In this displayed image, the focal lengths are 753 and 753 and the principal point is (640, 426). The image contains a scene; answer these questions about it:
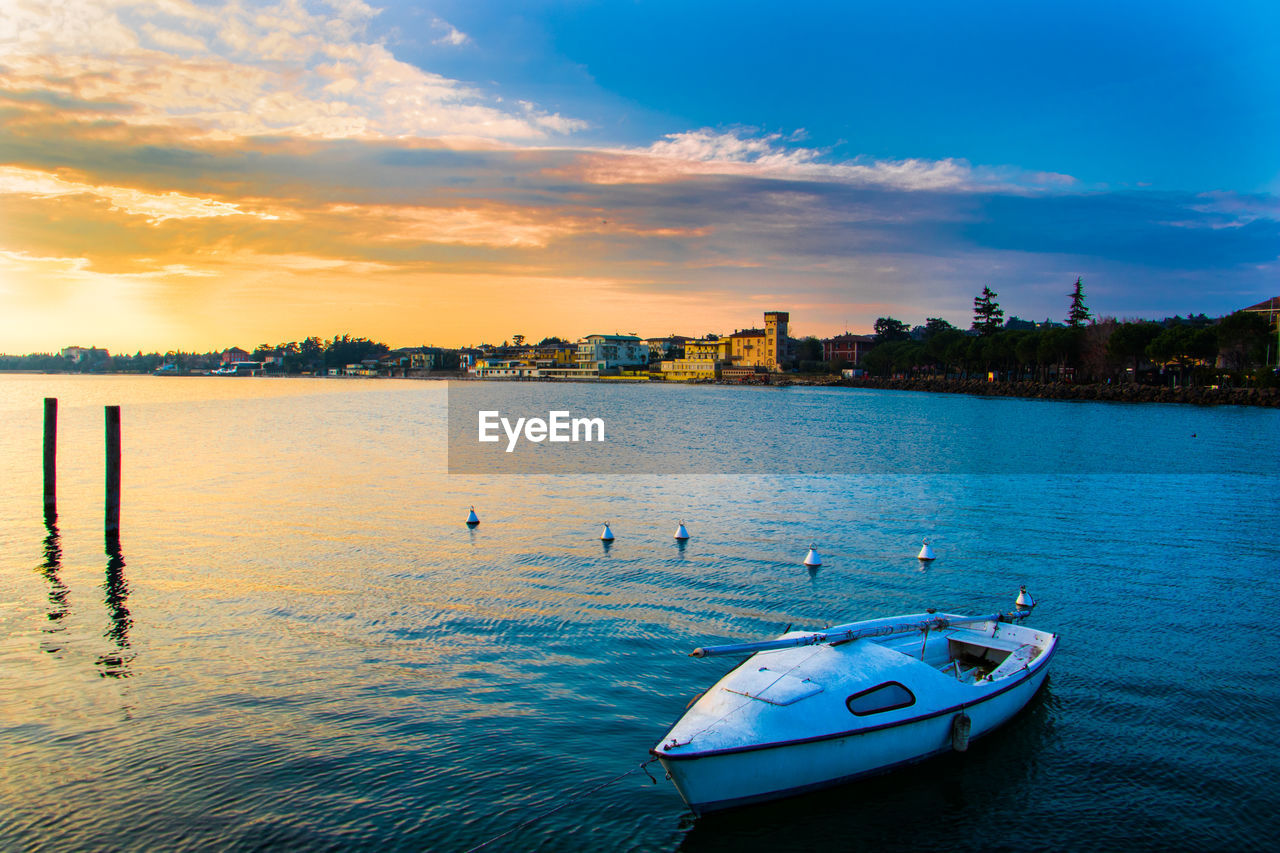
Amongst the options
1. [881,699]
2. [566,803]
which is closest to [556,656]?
[566,803]

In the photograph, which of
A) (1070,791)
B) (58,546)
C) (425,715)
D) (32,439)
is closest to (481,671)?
(425,715)

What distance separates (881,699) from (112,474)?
1051 inches

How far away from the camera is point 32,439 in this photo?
60.4 m

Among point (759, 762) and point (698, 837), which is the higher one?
point (759, 762)

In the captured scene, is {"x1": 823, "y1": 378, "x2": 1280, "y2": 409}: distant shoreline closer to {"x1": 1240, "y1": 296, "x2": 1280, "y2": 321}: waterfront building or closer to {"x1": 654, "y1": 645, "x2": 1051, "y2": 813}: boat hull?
{"x1": 1240, "y1": 296, "x2": 1280, "y2": 321}: waterfront building

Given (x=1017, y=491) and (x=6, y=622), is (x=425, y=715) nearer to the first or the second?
(x=6, y=622)

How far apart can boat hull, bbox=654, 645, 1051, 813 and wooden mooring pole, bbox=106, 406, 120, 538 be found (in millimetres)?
24289

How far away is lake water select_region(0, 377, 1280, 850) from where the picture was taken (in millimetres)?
10250

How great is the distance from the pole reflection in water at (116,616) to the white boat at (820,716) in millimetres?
11483

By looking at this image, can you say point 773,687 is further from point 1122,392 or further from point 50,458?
point 1122,392

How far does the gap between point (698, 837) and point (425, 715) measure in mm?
5384

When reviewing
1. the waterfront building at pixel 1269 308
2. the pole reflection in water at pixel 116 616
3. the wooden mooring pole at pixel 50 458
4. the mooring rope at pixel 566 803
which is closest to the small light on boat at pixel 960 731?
the mooring rope at pixel 566 803

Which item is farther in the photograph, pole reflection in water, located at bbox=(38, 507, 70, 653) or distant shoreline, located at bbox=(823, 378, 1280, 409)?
distant shoreline, located at bbox=(823, 378, 1280, 409)

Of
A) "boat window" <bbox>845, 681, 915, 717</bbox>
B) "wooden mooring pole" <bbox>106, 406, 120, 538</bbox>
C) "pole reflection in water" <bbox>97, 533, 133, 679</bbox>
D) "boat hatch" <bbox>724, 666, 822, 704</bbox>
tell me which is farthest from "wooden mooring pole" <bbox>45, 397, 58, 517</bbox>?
"boat window" <bbox>845, 681, 915, 717</bbox>
